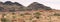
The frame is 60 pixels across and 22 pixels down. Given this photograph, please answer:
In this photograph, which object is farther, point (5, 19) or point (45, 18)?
point (45, 18)

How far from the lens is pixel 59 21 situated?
2895cm

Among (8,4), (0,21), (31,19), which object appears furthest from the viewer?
(8,4)

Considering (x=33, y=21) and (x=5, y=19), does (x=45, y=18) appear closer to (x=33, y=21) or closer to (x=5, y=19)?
(x=33, y=21)

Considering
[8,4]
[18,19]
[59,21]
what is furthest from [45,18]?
[8,4]

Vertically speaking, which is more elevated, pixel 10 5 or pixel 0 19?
pixel 10 5

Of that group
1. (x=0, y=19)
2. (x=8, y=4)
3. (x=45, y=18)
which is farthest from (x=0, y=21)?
(x=8, y=4)

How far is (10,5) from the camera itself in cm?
10381

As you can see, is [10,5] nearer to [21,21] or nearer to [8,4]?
[8,4]

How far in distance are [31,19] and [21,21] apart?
6.04 ft

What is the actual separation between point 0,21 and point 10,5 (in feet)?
254

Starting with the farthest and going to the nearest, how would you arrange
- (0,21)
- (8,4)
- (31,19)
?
(8,4) < (31,19) < (0,21)

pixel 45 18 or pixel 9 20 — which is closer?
pixel 9 20

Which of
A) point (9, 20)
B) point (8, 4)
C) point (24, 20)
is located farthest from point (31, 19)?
point (8, 4)

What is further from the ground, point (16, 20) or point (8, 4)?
point (8, 4)
